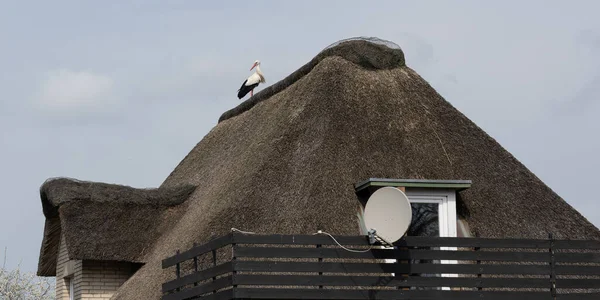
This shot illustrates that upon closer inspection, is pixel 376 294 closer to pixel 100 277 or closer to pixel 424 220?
pixel 424 220

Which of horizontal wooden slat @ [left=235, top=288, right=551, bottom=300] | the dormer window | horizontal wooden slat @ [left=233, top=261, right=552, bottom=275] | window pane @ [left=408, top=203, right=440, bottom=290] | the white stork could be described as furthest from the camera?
the white stork

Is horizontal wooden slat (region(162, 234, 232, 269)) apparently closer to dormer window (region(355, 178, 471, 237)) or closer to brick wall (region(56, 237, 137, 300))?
dormer window (region(355, 178, 471, 237))

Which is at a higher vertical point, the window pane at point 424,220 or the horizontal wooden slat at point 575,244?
the window pane at point 424,220

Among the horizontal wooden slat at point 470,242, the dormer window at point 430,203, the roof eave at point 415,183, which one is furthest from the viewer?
the dormer window at point 430,203

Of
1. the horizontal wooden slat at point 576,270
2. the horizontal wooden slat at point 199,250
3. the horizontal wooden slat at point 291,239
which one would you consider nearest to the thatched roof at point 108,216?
the horizontal wooden slat at point 199,250

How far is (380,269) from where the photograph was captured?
17.7m

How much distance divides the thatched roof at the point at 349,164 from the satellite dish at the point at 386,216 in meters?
1.64

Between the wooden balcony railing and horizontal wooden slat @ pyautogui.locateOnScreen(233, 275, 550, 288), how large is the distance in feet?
0.05

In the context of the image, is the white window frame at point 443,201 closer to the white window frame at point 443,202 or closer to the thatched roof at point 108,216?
the white window frame at point 443,202

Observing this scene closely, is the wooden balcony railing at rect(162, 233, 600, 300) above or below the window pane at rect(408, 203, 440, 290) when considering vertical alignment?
below

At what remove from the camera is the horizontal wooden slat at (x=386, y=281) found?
17.2m

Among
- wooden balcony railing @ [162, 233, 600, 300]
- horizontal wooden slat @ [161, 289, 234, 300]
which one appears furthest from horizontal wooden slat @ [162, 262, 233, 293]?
horizontal wooden slat @ [161, 289, 234, 300]

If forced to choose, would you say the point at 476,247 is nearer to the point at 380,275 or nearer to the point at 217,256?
the point at 380,275

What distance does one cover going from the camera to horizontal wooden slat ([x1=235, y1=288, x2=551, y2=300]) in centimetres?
1709
